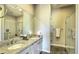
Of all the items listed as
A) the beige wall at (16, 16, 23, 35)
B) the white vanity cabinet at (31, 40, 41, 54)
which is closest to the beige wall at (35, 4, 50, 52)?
the white vanity cabinet at (31, 40, 41, 54)

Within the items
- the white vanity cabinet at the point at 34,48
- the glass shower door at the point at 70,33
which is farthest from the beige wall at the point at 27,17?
the glass shower door at the point at 70,33

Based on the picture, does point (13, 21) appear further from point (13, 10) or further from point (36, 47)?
point (36, 47)

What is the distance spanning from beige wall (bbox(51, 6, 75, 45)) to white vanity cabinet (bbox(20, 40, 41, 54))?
0.21 m

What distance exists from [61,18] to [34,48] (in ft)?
1.81

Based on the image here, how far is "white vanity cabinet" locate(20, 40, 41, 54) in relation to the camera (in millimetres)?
1560

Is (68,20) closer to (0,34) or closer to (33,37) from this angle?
(33,37)

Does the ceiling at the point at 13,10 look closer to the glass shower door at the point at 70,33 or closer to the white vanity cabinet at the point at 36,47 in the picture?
the white vanity cabinet at the point at 36,47

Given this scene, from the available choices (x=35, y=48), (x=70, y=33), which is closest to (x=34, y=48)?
(x=35, y=48)

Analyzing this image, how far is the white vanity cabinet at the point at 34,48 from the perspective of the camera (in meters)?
1.56

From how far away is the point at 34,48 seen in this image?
162cm

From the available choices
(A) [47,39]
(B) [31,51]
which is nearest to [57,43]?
(A) [47,39]

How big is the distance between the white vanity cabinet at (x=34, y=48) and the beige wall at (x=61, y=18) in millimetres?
214

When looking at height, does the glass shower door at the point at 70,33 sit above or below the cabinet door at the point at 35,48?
above
